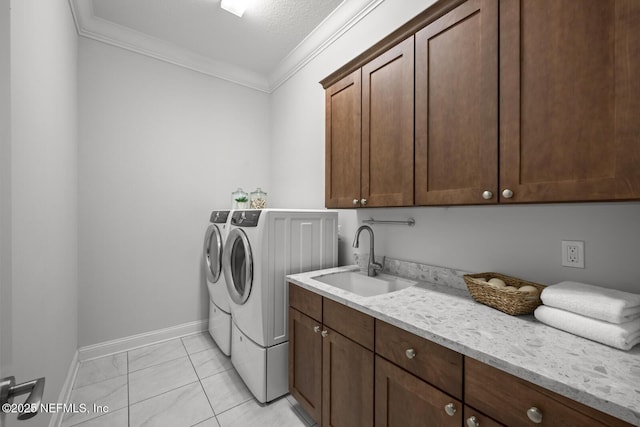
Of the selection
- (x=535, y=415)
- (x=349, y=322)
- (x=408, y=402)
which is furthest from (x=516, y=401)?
(x=349, y=322)

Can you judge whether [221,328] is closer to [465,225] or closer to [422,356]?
[422,356]

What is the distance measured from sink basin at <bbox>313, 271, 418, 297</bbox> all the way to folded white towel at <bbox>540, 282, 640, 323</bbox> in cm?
72

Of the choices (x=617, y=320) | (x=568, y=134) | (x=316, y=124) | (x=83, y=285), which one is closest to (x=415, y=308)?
(x=617, y=320)

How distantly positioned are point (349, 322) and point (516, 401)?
2.20 feet

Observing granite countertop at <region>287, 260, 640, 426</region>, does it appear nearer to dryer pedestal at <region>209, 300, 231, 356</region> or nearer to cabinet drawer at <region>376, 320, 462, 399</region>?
cabinet drawer at <region>376, 320, 462, 399</region>

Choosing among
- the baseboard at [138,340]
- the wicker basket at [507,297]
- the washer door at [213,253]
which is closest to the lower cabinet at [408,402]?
the wicker basket at [507,297]

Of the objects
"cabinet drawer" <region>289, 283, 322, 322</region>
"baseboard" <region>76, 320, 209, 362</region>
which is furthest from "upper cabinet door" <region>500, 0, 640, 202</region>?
"baseboard" <region>76, 320, 209, 362</region>

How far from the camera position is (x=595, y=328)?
82cm

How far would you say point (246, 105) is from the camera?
10.3 ft

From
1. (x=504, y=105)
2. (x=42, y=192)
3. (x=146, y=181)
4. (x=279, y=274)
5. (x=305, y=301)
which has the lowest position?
(x=305, y=301)

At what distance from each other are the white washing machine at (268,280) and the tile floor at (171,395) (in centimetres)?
12

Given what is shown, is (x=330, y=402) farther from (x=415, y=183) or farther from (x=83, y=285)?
(x=83, y=285)

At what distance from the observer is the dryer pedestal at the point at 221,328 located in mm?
2203

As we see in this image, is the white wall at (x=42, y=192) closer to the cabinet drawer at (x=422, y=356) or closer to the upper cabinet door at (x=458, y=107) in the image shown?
the cabinet drawer at (x=422, y=356)
